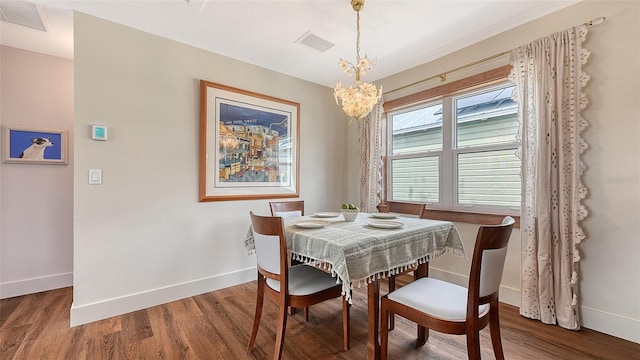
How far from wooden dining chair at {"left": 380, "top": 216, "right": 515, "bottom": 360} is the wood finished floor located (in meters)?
0.49

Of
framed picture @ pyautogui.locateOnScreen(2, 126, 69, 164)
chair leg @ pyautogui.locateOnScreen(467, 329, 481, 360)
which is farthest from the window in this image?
framed picture @ pyautogui.locateOnScreen(2, 126, 69, 164)

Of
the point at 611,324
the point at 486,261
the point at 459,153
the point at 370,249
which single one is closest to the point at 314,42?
the point at 459,153

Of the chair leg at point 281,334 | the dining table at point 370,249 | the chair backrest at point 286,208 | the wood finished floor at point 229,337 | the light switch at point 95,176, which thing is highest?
the light switch at point 95,176

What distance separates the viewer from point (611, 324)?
6.25 ft

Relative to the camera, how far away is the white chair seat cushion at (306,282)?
1.60 m

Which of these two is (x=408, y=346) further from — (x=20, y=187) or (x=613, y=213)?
(x=20, y=187)

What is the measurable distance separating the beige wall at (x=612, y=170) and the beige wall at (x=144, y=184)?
9.83 feet

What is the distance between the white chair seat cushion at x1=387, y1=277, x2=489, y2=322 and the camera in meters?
1.32

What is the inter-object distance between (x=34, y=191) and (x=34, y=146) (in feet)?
1.46

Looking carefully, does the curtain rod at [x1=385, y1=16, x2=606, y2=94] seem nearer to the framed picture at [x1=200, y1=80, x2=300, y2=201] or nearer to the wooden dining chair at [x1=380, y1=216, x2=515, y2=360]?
the framed picture at [x1=200, y1=80, x2=300, y2=201]

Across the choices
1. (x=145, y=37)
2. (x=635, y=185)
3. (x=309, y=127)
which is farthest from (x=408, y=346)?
(x=145, y=37)

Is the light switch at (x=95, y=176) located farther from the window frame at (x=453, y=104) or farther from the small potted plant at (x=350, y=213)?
the window frame at (x=453, y=104)

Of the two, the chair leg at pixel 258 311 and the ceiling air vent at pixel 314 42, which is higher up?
the ceiling air vent at pixel 314 42

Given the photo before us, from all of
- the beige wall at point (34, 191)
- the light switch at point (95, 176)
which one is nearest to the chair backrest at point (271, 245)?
the light switch at point (95, 176)
